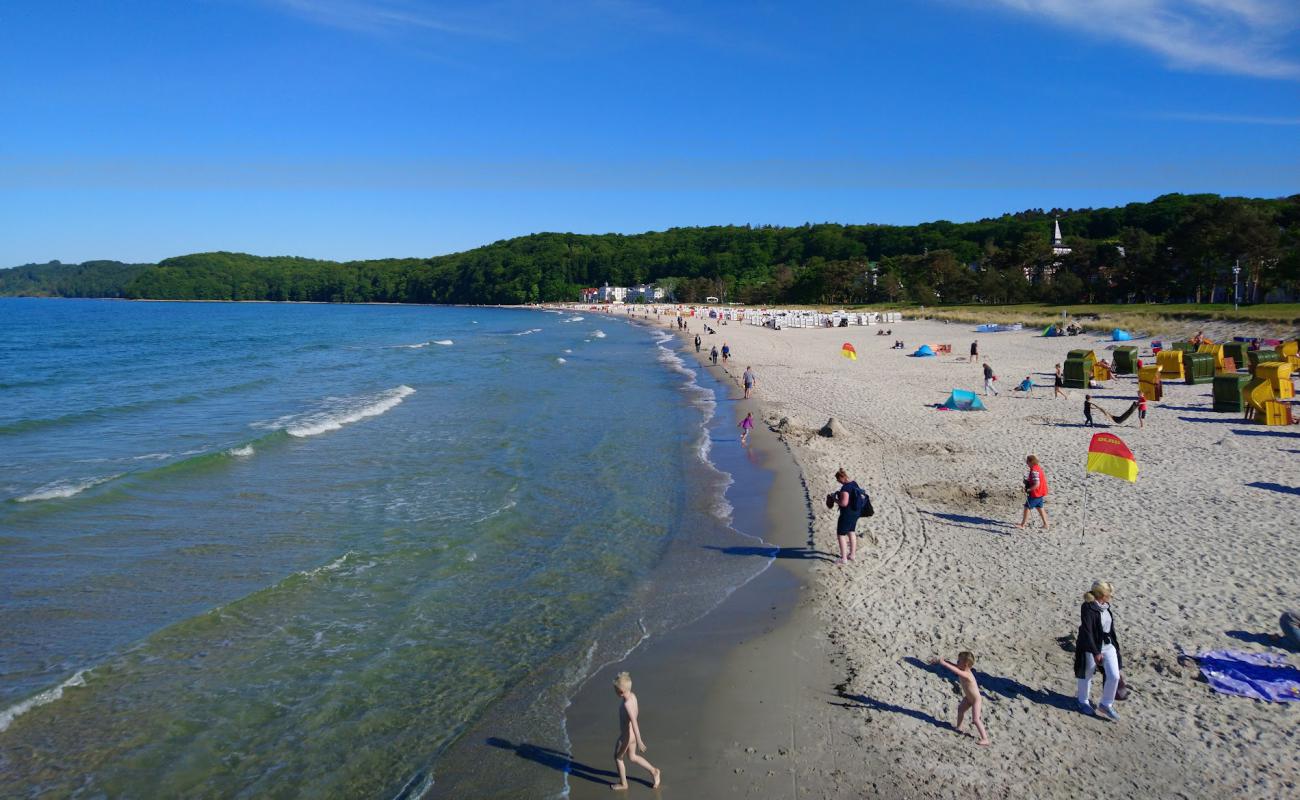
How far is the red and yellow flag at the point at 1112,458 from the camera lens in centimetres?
1159

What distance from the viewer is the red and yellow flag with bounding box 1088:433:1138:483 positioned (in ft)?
38.0

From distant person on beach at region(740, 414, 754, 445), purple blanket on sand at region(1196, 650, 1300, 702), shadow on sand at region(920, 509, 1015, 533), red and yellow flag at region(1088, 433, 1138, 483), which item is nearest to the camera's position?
purple blanket on sand at region(1196, 650, 1300, 702)

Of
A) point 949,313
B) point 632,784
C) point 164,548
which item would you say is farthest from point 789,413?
point 949,313

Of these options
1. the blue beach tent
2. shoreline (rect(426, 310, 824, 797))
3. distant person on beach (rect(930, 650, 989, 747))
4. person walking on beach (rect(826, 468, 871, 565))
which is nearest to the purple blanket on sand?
distant person on beach (rect(930, 650, 989, 747))

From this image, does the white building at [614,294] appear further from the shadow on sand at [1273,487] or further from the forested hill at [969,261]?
the shadow on sand at [1273,487]

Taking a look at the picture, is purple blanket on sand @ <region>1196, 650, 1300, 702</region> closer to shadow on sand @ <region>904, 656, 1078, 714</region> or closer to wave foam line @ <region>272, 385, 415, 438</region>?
shadow on sand @ <region>904, 656, 1078, 714</region>

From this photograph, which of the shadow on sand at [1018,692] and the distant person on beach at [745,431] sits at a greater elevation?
the distant person on beach at [745,431]

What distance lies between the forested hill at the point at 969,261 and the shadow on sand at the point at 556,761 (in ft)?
197

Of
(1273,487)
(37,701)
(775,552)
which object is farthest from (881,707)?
(1273,487)

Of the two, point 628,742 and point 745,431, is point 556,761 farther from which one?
point 745,431

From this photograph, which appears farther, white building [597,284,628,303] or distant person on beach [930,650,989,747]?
white building [597,284,628,303]

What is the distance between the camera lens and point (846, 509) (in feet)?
37.4

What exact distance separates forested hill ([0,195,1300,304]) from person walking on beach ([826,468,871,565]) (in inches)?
2133

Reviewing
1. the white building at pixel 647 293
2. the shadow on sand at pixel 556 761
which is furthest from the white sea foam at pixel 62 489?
the white building at pixel 647 293
